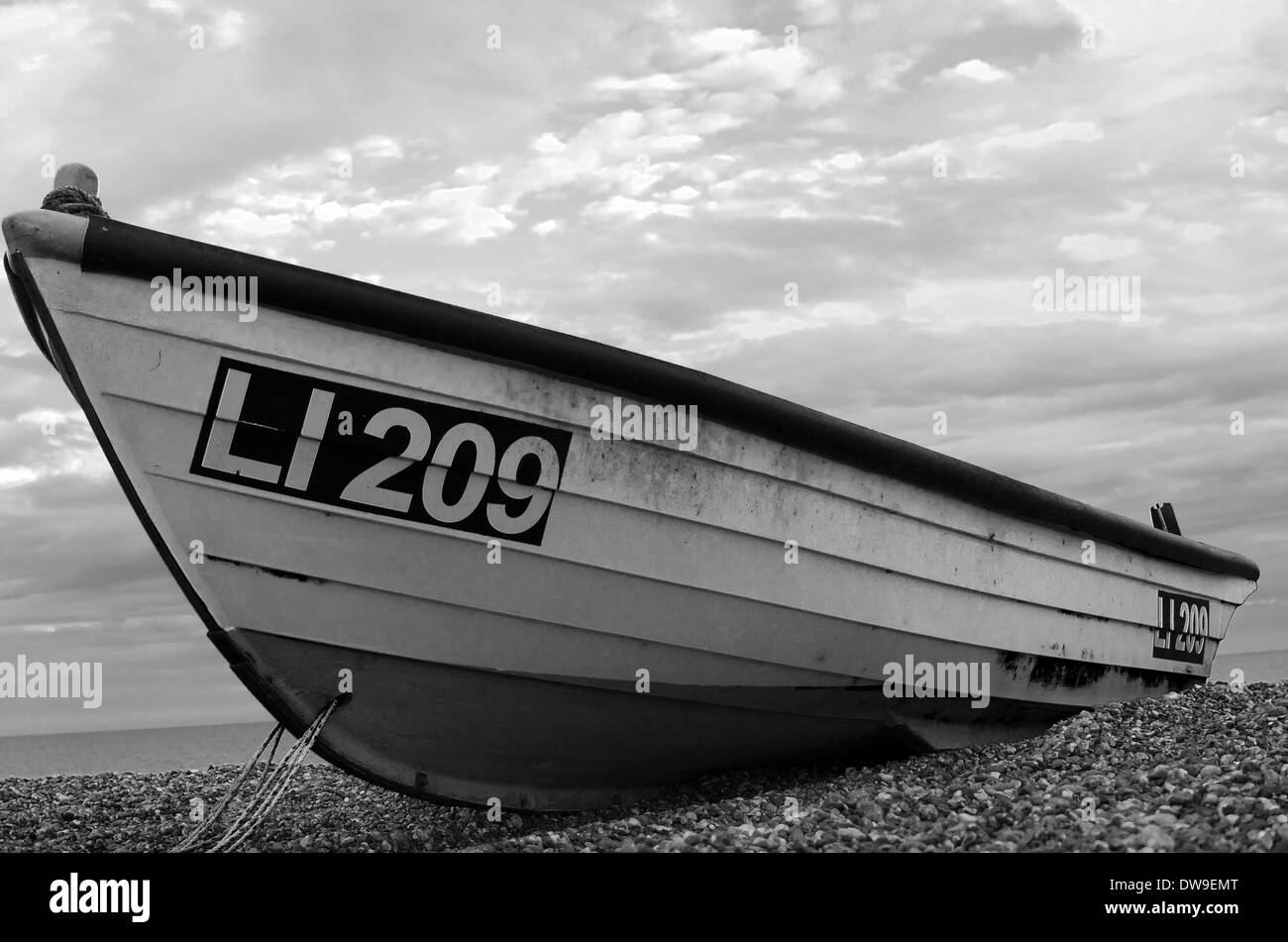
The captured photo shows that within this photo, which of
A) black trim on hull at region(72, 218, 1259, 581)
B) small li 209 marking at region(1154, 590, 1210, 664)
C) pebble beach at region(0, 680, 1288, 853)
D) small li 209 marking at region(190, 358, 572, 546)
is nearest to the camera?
pebble beach at region(0, 680, 1288, 853)

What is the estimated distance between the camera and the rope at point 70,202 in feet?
14.5

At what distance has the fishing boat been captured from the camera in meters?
4.42

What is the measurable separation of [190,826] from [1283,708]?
7318 mm

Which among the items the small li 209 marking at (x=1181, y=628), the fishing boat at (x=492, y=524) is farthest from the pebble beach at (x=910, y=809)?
the fishing boat at (x=492, y=524)

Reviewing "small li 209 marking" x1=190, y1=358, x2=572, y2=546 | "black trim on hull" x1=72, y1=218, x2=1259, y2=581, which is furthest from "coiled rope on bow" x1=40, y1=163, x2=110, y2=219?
"small li 209 marking" x1=190, y1=358, x2=572, y2=546

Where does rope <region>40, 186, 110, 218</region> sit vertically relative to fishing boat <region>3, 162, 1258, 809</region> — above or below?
above

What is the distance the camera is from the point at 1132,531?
756cm

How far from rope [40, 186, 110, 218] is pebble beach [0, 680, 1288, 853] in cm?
336

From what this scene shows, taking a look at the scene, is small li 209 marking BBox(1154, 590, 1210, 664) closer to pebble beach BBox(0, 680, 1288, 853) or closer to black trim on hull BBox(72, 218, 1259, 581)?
pebble beach BBox(0, 680, 1288, 853)

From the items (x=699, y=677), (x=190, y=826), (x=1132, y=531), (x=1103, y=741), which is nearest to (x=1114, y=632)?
(x=1132, y=531)

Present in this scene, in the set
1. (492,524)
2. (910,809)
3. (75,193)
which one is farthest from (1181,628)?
(75,193)

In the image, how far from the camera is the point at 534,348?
477 cm
